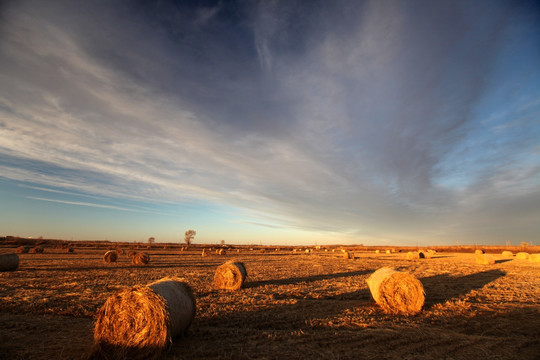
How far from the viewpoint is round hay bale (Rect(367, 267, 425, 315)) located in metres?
9.91

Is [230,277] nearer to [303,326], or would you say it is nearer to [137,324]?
[303,326]

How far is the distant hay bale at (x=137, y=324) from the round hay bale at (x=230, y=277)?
7.95 meters

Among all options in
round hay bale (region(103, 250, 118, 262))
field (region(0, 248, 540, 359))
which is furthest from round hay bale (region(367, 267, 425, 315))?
round hay bale (region(103, 250, 118, 262))

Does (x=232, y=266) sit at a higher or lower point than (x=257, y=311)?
higher

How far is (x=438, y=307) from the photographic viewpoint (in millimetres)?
10352

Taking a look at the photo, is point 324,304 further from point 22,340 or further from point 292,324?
point 22,340

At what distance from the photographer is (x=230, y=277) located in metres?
14.6

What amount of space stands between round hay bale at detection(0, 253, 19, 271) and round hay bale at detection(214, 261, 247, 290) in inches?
636

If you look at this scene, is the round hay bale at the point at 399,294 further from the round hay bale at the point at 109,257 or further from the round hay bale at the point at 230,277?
the round hay bale at the point at 109,257

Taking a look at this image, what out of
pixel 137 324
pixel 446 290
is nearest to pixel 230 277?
pixel 137 324

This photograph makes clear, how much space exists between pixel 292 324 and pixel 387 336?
8.93ft

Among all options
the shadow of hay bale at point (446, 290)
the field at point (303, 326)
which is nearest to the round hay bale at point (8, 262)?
the field at point (303, 326)

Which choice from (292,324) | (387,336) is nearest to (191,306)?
(292,324)

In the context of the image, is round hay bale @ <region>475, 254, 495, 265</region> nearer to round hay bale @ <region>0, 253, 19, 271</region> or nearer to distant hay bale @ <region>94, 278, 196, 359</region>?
distant hay bale @ <region>94, 278, 196, 359</region>
